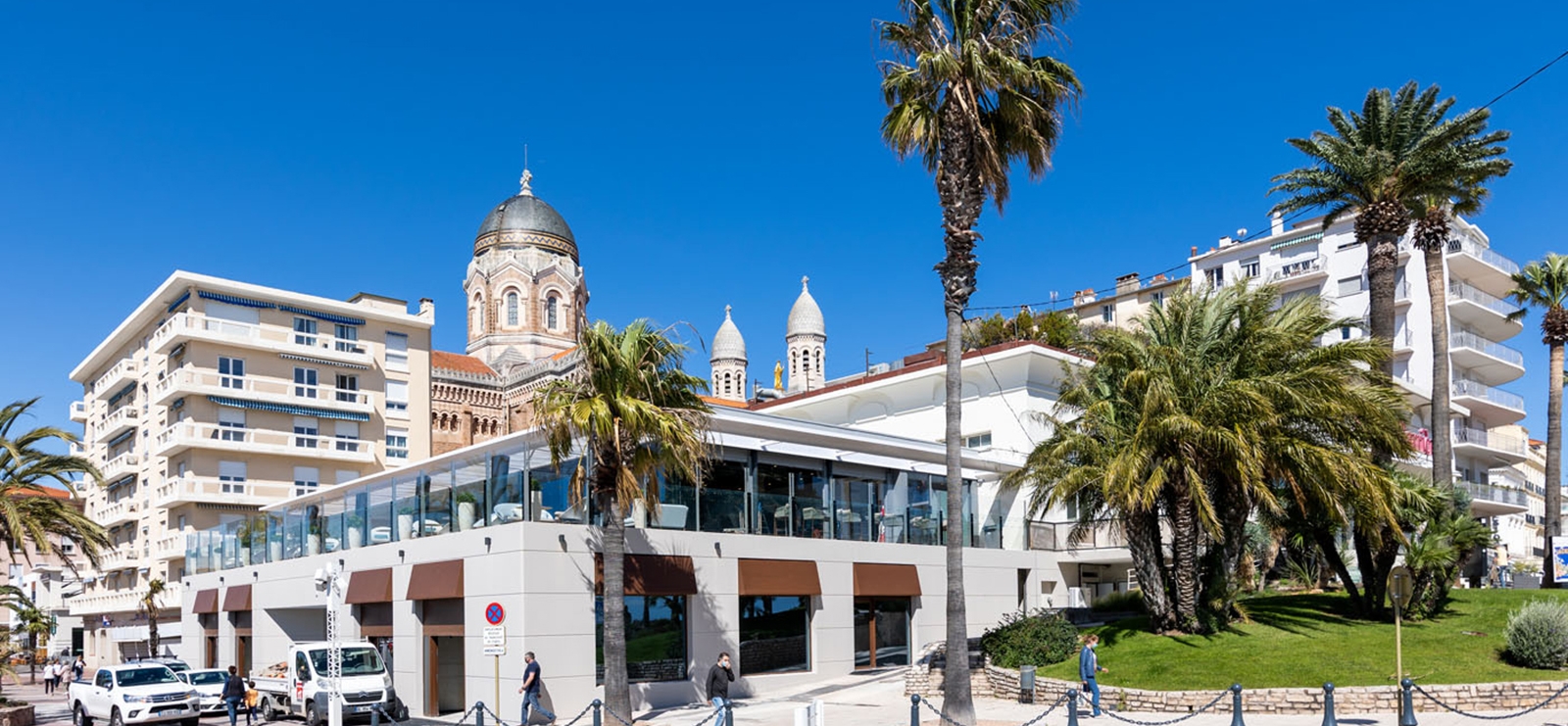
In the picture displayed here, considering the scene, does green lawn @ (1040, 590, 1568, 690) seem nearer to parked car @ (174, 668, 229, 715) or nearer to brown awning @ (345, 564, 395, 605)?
brown awning @ (345, 564, 395, 605)

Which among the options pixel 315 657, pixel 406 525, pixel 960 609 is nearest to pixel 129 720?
pixel 315 657

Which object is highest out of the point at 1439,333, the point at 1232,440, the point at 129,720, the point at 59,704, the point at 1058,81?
the point at 1058,81

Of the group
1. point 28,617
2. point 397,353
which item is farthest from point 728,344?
point 28,617

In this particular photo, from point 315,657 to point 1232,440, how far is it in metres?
20.0

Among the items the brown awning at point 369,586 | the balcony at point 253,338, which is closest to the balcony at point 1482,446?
the brown awning at point 369,586

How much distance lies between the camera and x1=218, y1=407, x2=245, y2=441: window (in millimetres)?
59188

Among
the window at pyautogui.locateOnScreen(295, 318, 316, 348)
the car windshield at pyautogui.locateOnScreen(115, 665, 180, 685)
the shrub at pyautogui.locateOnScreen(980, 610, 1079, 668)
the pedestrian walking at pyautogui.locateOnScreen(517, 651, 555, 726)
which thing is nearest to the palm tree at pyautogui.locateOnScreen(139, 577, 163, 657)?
the window at pyautogui.locateOnScreen(295, 318, 316, 348)

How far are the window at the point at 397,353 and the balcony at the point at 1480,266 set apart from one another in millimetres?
55810

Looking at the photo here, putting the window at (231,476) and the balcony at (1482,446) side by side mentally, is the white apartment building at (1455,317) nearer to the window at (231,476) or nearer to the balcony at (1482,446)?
the balcony at (1482,446)

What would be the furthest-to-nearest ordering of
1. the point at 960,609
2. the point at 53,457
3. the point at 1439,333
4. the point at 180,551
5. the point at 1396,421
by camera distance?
the point at 180,551 < the point at 1439,333 < the point at 53,457 < the point at 1396,421 < the point at 960,609

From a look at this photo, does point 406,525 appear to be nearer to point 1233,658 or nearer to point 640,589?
point 640,589

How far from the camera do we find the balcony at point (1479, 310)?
63219mm

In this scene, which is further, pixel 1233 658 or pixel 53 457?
pixel 53 457

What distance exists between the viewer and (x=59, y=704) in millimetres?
43312
